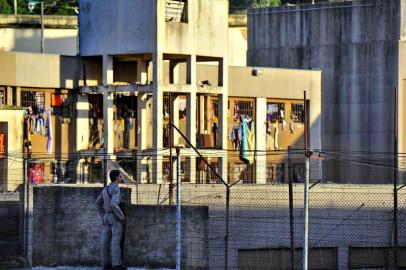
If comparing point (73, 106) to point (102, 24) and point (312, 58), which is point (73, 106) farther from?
point (312, 58)

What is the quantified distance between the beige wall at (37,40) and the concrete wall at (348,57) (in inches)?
517

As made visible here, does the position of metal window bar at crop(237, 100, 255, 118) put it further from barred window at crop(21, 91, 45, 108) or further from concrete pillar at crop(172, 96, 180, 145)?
barred window at crop(21, 91, 45, 108)

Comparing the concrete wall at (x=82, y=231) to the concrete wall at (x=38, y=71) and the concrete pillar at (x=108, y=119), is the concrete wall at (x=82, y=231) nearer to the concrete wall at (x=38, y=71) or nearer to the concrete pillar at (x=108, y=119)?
the concrete wall at (x=38, y=71)

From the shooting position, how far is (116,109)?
40844 mm

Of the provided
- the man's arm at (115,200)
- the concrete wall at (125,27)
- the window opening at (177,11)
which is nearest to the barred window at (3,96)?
the concrete wall at (125,27)

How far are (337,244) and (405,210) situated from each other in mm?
1808

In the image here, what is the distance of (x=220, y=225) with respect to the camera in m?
23.2

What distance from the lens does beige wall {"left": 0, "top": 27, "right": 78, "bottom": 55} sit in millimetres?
59625

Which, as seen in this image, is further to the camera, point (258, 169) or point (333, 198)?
point (258, 169)

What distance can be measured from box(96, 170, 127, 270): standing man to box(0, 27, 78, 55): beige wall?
3837 centimetres

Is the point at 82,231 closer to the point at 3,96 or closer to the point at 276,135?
the point at 3,96

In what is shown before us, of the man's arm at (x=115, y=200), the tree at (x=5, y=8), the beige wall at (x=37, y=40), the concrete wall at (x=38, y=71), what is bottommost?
the man's arm at (x=115, y=200)

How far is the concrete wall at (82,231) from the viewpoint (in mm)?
22094

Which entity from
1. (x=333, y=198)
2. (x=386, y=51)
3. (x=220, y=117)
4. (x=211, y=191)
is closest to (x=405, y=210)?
(x=333, y=198)
